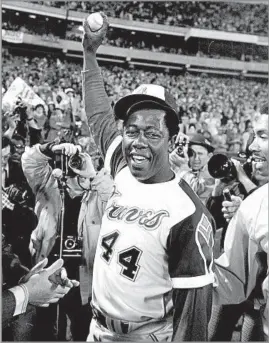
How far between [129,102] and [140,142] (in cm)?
12

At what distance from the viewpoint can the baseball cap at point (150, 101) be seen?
1099 millimetres

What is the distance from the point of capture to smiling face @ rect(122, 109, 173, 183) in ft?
3.61

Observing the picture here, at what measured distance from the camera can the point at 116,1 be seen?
5.58 feet

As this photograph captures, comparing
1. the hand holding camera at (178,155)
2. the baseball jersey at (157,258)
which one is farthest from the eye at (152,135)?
the hand holding camera at (178,155)

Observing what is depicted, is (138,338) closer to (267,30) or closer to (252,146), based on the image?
(252,146)

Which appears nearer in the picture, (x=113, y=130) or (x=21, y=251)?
(x=113, y=130)

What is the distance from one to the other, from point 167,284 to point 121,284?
0.11 metres

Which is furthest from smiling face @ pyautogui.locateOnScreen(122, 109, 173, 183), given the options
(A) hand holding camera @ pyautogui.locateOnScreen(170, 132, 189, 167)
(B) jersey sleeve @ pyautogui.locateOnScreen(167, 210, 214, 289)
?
(A) hand holding camera @ pyautogui.locateOnScreen(170, 132, 189, 167)

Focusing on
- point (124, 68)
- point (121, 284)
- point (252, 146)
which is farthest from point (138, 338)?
point (124, 68)

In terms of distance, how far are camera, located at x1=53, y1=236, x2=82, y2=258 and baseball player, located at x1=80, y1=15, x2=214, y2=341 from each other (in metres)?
0.48

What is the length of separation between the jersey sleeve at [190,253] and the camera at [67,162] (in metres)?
0.66

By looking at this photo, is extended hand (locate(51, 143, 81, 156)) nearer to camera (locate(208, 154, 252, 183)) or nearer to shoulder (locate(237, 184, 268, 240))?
camera (locate(208, 154, 252, 183))

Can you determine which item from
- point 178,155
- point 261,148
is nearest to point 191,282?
point 261,148

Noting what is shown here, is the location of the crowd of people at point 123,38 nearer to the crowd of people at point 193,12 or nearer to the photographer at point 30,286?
the crowd of people at point 193,12
